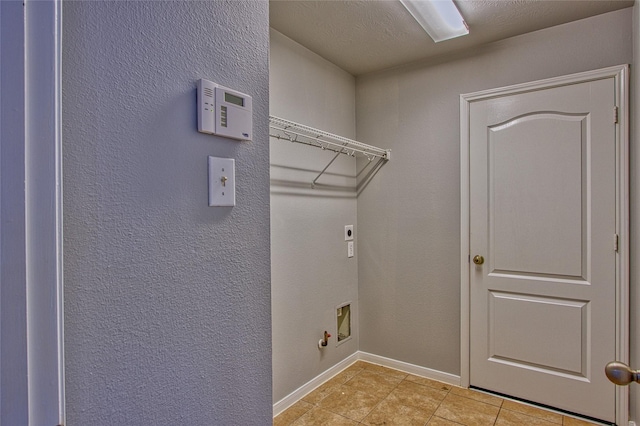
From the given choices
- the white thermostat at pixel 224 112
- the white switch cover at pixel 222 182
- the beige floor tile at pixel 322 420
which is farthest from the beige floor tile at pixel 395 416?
the white thermostat at pixel 224 112

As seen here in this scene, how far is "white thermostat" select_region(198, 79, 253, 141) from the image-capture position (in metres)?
0.88

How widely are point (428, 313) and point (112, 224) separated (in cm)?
238

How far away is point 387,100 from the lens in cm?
278

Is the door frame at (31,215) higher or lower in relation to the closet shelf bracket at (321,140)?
lower

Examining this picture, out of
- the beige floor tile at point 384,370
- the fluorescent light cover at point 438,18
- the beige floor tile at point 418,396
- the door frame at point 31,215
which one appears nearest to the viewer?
the door frame at point 31,215

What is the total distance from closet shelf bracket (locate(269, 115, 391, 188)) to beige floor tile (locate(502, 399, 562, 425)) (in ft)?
6.02

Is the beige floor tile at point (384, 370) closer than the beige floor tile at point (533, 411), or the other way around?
the beige floor tile at point (533, 411)

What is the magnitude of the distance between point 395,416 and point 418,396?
31cm

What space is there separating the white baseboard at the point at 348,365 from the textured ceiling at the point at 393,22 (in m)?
2.29

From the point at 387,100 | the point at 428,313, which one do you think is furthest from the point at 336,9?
the point at 428,313

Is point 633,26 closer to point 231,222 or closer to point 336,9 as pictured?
point 336,9

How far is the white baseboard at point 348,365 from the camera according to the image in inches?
89.0

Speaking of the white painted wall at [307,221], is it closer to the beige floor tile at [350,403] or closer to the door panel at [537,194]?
the beige floor tile at [350,403]

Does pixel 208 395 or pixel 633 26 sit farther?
pixel 633 26
